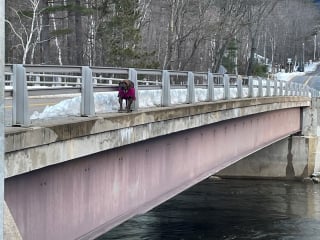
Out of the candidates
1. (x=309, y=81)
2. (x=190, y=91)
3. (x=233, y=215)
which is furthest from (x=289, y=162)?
(x=309, y=81)

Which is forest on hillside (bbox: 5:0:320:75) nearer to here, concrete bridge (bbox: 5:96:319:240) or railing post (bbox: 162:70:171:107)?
concrete bridge (bbox: 5:96:319:240)

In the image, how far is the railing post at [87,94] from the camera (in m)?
9.25

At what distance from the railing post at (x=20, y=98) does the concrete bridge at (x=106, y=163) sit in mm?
185

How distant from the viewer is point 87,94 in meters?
9.52

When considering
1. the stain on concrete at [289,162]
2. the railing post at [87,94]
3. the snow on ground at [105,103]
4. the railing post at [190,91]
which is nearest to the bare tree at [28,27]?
the stain on concrete at [289,162]

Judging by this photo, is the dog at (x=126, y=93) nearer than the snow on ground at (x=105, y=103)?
No

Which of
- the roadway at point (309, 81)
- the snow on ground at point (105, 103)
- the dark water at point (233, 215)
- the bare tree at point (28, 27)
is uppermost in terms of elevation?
the bare tree at point (28, 27)

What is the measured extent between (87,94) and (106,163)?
4.15 feet

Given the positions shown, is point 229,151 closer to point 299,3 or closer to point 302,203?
point 302,203

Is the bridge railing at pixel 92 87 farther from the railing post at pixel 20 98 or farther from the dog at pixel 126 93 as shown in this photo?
the dog at pixel 126 93

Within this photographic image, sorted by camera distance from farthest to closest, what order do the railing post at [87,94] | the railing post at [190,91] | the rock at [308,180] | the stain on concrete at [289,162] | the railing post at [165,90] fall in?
the stain on concrete at [289,162] → the rock at [308,180] → the railing post at [190,91] → the railing post at [165,90] → the railing post at [87,94]

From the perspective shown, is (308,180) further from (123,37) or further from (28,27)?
(28,27)

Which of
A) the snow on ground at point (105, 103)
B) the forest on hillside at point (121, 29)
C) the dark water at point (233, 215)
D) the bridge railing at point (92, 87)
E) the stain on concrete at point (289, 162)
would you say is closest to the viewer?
the bridge railing at point (92, 87)

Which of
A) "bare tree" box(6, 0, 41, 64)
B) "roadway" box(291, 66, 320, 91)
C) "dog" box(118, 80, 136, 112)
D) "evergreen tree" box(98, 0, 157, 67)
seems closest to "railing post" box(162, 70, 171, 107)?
"dog" box(118, 80, 136, 112)
